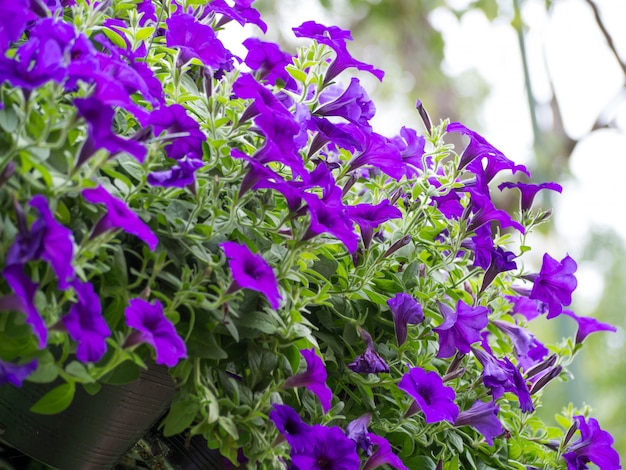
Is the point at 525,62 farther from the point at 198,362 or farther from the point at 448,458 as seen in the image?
the point at 198,362

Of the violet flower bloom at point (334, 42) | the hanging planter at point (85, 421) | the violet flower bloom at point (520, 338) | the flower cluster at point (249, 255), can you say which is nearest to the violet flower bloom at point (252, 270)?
the flower cluster at point (249, 255)

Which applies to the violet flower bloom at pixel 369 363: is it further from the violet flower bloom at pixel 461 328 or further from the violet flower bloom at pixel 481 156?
the violet flower bloom at pixel 481 156

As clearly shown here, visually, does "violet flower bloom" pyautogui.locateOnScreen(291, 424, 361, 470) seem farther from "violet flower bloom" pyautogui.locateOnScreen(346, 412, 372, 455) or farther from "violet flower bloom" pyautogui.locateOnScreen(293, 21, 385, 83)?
"violet flower bloom" pyautogui.locateOnScreen(293, 21, 385, 83)

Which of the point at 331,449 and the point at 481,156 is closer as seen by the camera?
the point at 331,449

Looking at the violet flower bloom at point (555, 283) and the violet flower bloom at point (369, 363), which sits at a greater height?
the violet flower bloom at point (555, 283)

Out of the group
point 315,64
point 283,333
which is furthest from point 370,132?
point 283,333

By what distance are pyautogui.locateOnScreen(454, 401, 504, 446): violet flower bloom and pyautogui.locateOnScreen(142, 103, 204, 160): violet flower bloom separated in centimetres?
35

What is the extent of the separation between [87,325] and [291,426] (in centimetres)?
18

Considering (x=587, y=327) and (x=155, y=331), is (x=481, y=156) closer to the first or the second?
(x=587, y=327)

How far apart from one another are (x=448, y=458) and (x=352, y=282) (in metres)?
0.19

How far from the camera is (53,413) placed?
0.49 metres

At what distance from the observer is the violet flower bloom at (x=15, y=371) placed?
44cm

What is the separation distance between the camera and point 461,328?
2.10 feet

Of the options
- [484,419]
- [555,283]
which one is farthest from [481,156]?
[484,419]
